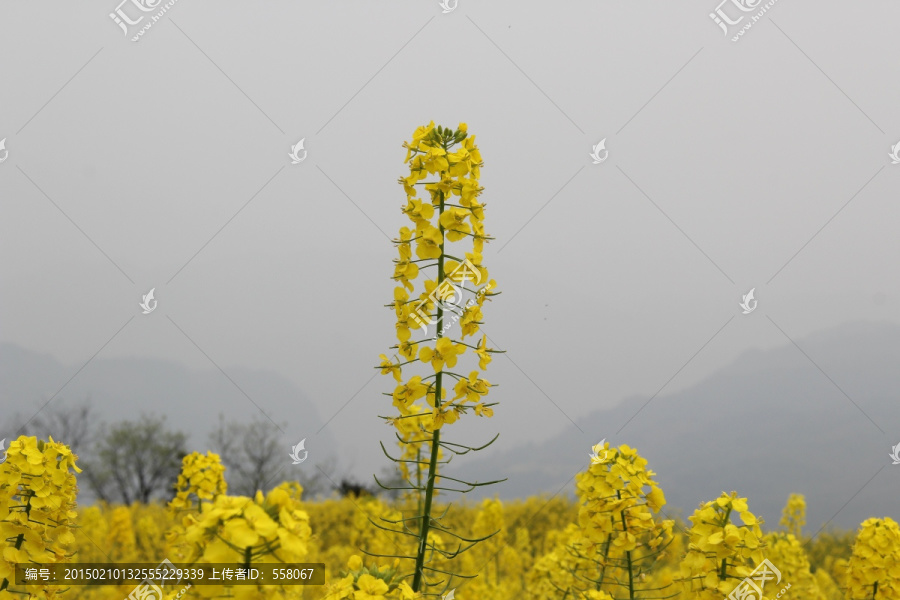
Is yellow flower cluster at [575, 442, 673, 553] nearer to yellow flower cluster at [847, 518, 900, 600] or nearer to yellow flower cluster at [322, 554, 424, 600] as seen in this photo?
yellow flower cluster at [322, 554, 424, 600]

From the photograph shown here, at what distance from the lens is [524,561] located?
10.6 meters

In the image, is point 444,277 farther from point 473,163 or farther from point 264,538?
point 264,538

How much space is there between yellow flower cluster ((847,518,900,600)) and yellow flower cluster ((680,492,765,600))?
1844mm

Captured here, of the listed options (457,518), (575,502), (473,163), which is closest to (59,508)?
(473,163)

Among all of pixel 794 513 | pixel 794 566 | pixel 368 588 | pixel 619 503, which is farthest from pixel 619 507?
pixel 794 513

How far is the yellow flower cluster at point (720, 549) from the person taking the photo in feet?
12.1

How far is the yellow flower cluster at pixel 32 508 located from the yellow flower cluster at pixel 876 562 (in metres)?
5.62

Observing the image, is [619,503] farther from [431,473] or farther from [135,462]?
[135,462]

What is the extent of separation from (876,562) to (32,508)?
586cm

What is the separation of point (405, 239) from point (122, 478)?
105ft

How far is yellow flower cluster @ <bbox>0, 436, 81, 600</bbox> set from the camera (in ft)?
13.4

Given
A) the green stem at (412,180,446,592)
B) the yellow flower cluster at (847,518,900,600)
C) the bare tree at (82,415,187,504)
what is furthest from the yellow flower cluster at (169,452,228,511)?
the bare tree at (82,415,187,504)

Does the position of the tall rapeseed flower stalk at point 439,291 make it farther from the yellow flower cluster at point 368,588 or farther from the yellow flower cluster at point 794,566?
the yellow flower cluster at point 794,566

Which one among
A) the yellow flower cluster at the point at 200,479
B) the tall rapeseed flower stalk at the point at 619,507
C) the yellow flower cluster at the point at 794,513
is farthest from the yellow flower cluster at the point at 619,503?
the yellow flower cluster at the point at 794,513
